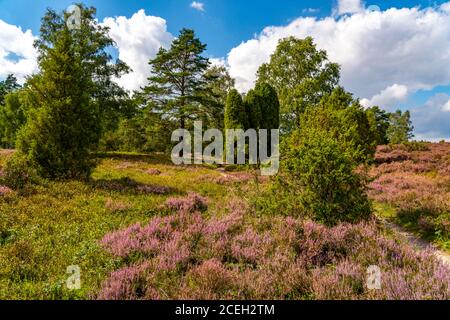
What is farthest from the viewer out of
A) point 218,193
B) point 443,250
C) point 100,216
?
point 218,193

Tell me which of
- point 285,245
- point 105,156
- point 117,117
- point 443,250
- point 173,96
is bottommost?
point 443,250

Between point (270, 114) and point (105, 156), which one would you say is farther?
point (270, 114)

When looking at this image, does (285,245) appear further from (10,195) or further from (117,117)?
(117,117)

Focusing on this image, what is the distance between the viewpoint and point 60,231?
7.31 metres

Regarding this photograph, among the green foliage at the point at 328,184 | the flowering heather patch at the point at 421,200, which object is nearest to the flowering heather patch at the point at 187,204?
the green foliage at the point at 328,184

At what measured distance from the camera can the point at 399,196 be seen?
13.0 m

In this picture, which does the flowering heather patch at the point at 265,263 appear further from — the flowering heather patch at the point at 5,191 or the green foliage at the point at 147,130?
the green foliage at the point at 147,130

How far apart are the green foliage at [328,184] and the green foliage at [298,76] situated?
24.7 m

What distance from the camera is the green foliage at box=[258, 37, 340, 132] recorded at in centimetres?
3303

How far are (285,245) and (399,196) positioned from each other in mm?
9687

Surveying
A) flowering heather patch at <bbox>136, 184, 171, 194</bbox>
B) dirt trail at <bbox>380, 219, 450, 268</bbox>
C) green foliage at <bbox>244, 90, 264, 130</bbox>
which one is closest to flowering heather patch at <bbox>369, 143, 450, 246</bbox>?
dirt trail at <bbox>380, 219, 450, 268</bbox>

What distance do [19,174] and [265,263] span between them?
11246mm

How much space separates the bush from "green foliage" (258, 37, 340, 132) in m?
25.5
